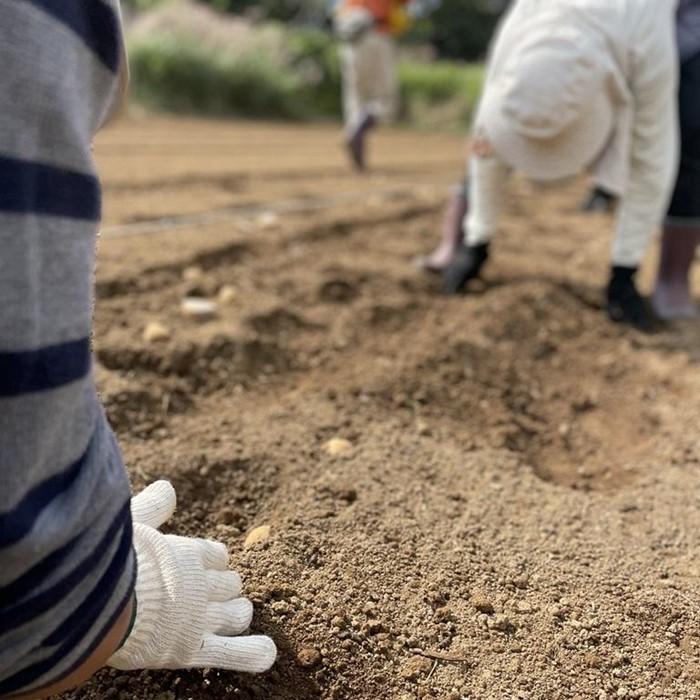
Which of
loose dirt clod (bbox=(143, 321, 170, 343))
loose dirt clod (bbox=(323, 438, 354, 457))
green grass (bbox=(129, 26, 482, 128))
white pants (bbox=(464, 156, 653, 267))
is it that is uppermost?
white pants (bbox=(464, 156, 653, 267))

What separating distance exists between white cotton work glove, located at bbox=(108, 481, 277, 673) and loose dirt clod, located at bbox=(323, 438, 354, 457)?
1.67 feet

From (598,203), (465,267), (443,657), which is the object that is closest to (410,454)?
(443,657)

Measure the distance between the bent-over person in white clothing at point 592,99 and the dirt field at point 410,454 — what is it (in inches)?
17.3

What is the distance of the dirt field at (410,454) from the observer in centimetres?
115

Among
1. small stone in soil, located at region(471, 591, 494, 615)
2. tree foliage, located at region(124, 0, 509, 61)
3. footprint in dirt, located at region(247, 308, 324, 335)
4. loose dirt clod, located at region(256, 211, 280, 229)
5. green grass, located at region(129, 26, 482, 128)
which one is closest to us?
small stone in soil, located at region(471, 591, 494, 615)

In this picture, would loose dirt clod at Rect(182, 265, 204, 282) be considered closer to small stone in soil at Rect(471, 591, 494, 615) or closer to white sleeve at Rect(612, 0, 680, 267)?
white sleeve at Rect(612, 0, 680, 267)

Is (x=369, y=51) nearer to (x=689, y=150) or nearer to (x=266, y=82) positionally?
(x=689, y=150)

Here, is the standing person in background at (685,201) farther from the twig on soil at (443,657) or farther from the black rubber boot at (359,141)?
the black rubber boot at (359,141)

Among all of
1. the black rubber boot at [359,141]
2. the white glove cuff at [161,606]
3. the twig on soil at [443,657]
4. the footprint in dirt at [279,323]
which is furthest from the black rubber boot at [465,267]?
the black rubber boot at [359,141]

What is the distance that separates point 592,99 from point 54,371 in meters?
1.65

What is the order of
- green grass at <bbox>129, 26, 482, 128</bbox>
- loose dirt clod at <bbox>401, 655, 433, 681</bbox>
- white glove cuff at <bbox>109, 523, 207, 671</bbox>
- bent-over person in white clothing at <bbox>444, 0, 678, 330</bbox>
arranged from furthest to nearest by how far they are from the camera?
green grass at <bbox>129, 26, 482, 128</bbox>, bent-over person in white clothing at <bbox>444, 0, 678, 330</bbox>, loose dirt clod at <bbox>401, 655, 433, 681</bbox>, white glove cuff at <bbox>109, 523, 207, 671</bbox>

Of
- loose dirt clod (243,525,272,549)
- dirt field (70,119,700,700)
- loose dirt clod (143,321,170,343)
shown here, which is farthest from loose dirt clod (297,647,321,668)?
loose dirt clod (143,321,170,343)

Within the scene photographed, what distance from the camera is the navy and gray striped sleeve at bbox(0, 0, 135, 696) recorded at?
0.69m

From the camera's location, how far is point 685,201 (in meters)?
2.45
